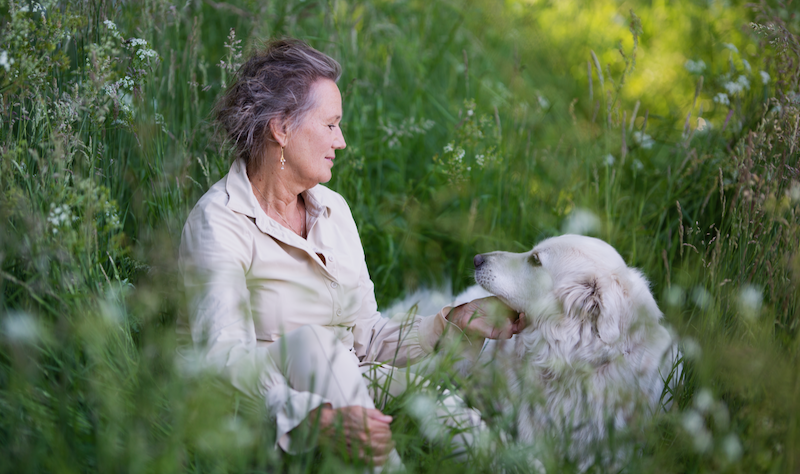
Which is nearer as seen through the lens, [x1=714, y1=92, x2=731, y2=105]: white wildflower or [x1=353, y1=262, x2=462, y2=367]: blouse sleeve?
[x1=353, y1=262, x2=462, y2=367]: blouse sleeve

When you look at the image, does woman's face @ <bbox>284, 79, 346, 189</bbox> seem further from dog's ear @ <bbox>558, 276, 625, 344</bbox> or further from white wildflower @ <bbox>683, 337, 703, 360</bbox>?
white wildflower @ <bbox>683, 337, 703, 360</bbox>

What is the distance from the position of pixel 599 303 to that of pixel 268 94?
155 centimetres

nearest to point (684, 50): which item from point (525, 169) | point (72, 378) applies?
point (525, 169)

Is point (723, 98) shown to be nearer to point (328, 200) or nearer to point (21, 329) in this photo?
point (328, 200)

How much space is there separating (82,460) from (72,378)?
10.5 inches

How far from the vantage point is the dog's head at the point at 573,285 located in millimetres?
2197

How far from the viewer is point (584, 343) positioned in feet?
7.32

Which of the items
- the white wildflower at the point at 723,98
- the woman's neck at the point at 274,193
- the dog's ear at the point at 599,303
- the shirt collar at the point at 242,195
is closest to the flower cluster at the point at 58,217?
the shirt collar at the point at 242,195

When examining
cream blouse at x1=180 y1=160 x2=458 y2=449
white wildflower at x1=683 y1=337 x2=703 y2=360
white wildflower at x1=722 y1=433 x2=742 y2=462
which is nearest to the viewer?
white wildflower at x1=722 y1=433 x2=742 y2=462

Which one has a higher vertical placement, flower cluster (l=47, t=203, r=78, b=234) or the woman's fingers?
flower cluster (l=47, t=203, r=78, b=234)

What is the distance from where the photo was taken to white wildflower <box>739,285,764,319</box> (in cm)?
183

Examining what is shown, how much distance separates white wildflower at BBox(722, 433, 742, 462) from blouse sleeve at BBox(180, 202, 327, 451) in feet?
3.63

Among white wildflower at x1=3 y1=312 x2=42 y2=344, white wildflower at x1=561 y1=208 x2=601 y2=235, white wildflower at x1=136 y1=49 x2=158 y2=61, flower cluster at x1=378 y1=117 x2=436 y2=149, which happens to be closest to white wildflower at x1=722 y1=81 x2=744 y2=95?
white wildflower at x1=561 y1=208 x2=601 y2=235

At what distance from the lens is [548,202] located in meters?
3.64
